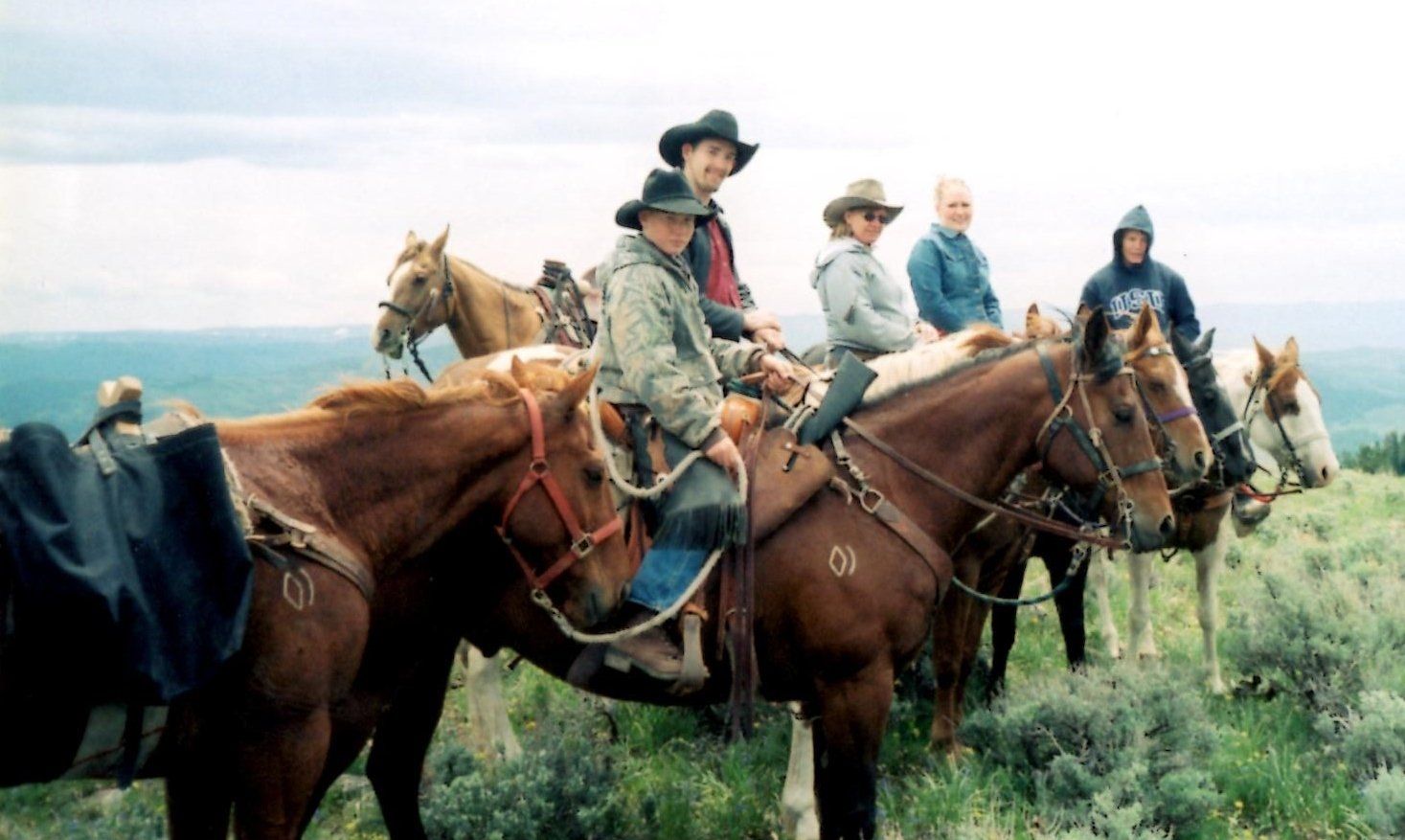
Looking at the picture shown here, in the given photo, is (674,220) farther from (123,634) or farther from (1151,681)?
(1151,681)

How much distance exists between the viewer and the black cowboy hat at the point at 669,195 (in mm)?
5008

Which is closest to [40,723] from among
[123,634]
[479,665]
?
[123,634]

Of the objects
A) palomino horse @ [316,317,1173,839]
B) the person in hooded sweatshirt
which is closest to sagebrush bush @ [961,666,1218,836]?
palomino horse @ [316,317,1173,839]

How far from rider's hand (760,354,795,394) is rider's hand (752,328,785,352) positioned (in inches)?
4.4

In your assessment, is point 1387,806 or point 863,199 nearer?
point 1387,806

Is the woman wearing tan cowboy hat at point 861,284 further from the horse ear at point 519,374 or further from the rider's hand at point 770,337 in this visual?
the horse ear at point 519,374

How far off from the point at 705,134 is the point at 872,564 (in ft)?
6.92

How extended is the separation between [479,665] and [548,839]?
72.4 inches

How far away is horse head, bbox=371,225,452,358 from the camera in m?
9.38

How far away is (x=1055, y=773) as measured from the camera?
609cm

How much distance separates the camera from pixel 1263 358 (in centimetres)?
887

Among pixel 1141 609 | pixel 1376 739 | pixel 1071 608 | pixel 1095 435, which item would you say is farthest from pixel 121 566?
pixel 1141 609

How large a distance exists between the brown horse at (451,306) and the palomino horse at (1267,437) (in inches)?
194

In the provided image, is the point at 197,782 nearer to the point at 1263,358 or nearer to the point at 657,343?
the point at 657,343
